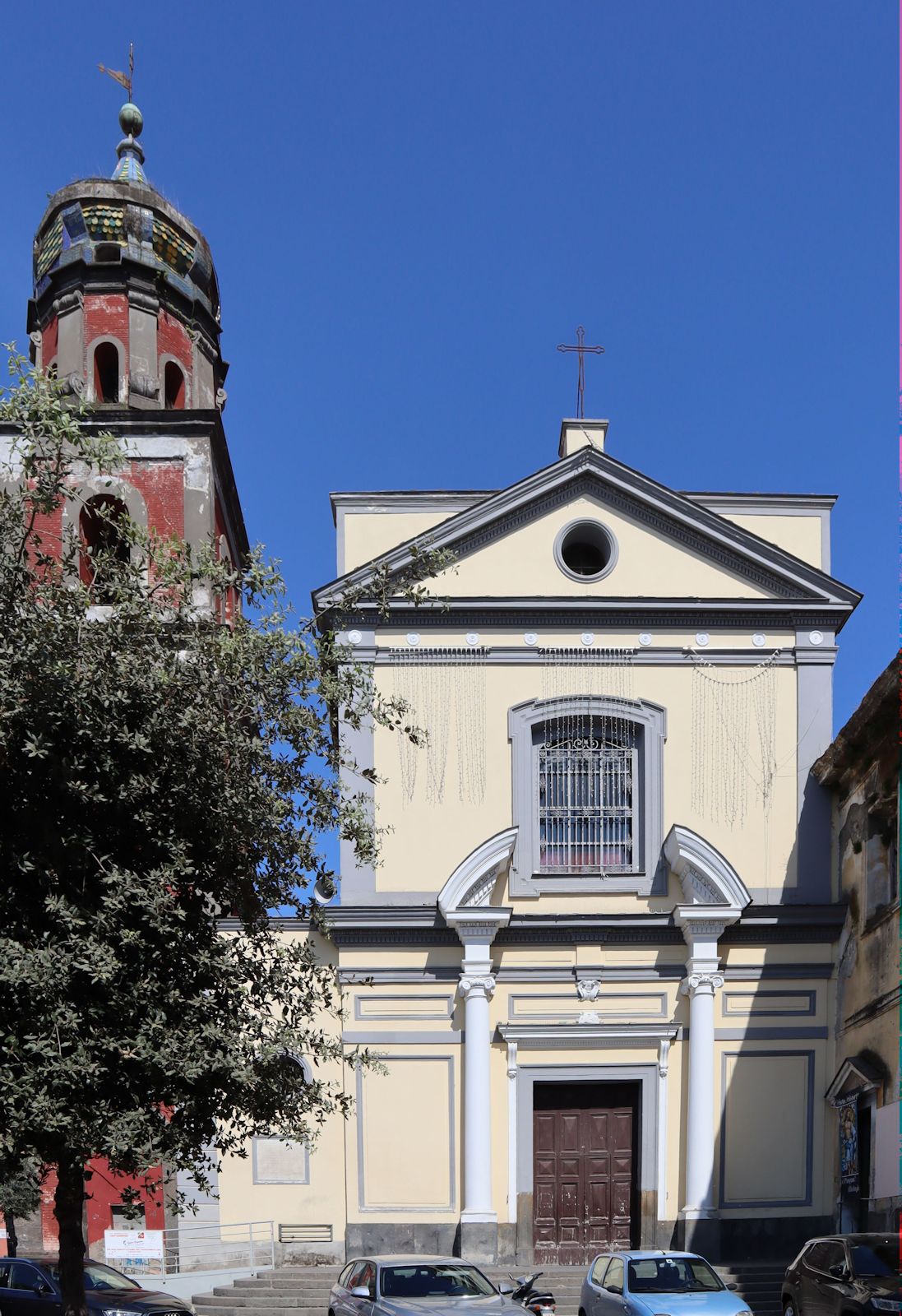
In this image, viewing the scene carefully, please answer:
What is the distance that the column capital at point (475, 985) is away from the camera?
70.6 ft

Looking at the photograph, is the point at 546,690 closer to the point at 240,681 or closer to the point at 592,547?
the point at 592,547

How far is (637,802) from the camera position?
22.5 m

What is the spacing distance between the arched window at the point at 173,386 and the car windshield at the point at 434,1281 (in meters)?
15.0

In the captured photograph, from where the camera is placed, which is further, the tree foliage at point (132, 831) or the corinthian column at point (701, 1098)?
the corinthian column at point (701, 1098)

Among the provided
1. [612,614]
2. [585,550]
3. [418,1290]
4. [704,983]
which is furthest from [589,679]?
[418,1290]

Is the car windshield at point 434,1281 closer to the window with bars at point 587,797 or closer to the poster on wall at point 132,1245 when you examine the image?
the poster on wall at point 132,1245

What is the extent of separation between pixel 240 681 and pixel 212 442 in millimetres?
12485

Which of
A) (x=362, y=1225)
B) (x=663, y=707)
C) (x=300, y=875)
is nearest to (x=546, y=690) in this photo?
(x=663, y=707)

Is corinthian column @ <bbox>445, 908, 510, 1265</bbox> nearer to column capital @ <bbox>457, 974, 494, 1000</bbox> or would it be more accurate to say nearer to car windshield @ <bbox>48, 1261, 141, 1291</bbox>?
column capital @ <bbox>457, 974, 494, 1000</bbox>

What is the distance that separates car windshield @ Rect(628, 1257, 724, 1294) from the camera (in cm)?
1488

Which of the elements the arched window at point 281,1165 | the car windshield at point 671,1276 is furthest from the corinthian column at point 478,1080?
the car windshield at point 671,1276

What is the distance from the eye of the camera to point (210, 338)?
26375mm

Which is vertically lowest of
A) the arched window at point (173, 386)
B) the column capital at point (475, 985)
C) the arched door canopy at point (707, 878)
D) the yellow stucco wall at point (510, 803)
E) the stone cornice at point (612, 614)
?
the column capital at point (475, 985)

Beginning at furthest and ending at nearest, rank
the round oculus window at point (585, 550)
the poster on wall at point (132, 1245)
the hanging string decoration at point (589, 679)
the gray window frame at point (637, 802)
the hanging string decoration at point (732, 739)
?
1. the round oculus window at point (585, 550)
2. the hanging string decoration at point (589, 679)
3. the hanging string decoration at point (732, 739)
4. the gray window frame at point (637, 802)
5. the poster on wall at point (132, 1245)
